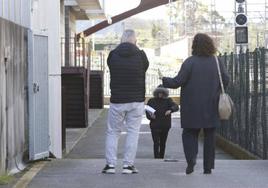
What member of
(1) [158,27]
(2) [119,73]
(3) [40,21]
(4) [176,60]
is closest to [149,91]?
(4) [176,60]

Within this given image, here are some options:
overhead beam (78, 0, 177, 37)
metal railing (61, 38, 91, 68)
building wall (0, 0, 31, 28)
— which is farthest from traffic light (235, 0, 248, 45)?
overhead beam (78, 0, 177, 37)

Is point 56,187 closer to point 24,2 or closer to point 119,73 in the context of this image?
point 119,73

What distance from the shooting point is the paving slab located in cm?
791

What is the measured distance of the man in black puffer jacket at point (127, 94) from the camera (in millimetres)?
8547

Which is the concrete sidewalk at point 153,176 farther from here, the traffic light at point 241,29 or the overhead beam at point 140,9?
the overhead beam at point 140,9

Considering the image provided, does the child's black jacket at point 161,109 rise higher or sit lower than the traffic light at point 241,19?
lower

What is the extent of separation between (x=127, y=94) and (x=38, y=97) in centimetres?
171

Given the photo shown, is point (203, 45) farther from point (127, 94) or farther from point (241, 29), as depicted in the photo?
point (241, 29)

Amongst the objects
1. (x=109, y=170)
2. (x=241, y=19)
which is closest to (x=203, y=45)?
(x=109, y=170)

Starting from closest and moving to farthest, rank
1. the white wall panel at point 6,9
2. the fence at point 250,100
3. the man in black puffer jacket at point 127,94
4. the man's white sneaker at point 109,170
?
1. the man in black puffer jacket at point 127,94
2. the man's white sneaker at point 109,170
3. the white wall panel at point 6,9
4. the fence at point 250,100

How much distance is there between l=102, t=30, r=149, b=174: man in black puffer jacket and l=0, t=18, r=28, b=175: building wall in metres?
1.22

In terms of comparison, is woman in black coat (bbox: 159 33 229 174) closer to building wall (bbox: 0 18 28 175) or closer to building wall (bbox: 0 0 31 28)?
building wall (bbox: 0 18 28 175)

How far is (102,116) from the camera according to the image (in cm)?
2753

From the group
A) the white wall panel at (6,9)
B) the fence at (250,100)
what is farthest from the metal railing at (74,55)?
the white wall panel at (6,9)
